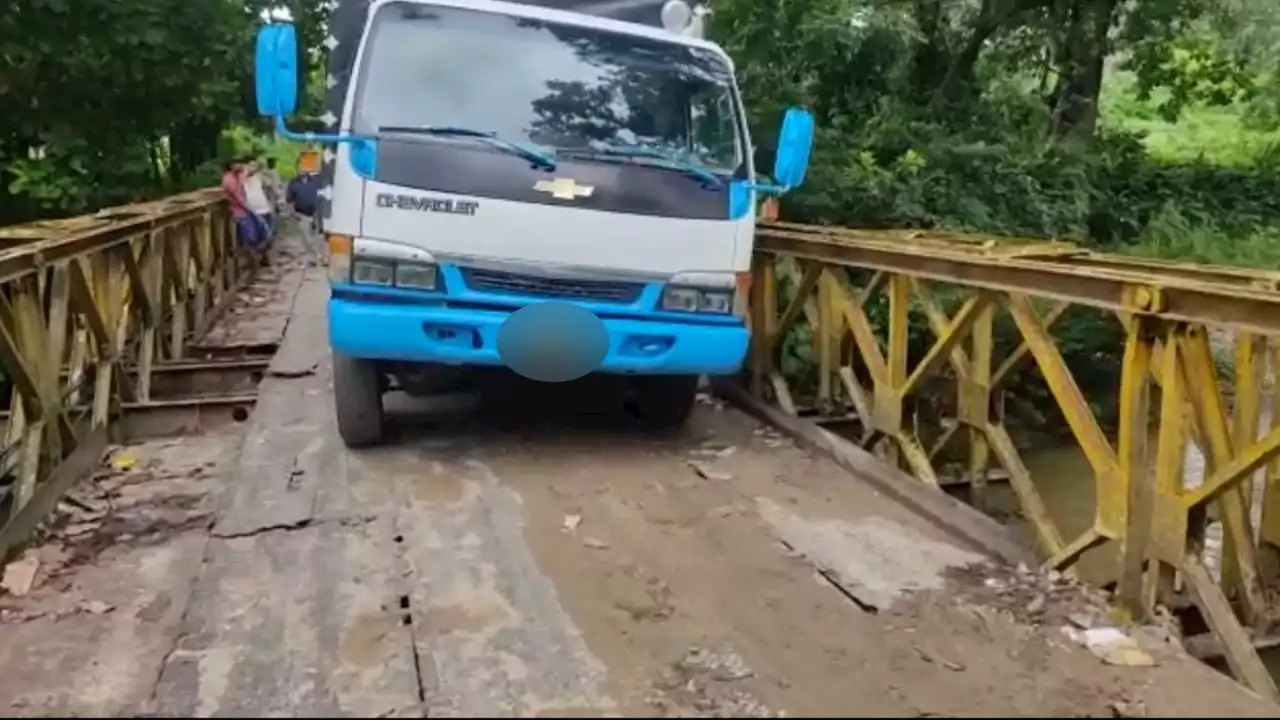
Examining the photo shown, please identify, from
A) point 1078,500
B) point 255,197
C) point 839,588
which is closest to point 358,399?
point 839,588

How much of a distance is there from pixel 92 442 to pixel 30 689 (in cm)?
285

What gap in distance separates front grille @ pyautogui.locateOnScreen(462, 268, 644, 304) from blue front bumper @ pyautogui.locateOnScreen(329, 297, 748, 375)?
0.10 metres

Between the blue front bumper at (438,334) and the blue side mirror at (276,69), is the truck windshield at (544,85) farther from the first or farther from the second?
the blue front bumper at (438,334)

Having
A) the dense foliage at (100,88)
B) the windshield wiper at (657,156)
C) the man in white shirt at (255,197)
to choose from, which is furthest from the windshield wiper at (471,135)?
the man in white shirt at (255,197)

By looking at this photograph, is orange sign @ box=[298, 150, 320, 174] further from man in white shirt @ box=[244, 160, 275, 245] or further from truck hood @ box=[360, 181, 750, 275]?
man in white shirt @ box=[244, 160, 275, 245]

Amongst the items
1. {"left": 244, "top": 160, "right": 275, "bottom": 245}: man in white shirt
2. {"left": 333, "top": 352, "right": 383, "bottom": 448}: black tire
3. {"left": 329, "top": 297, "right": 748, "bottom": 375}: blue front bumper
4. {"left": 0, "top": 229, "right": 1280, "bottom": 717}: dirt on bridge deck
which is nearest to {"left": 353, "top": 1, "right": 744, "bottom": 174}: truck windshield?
{"left": 329, "top": 297, "right": 748, "bottom": 375}: blue front bumper

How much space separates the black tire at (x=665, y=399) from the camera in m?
6.37

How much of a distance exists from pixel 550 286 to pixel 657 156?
31.0 inches

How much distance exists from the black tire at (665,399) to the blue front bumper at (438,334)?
2.42 ft

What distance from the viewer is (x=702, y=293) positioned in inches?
223

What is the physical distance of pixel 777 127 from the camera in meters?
10.7

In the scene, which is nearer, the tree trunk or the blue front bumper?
the blue front bumper

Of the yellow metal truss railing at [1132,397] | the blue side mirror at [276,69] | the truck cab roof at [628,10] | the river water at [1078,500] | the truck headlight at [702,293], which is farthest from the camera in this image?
the truck cab roof at [628,10]

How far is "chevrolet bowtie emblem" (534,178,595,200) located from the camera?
535cm
